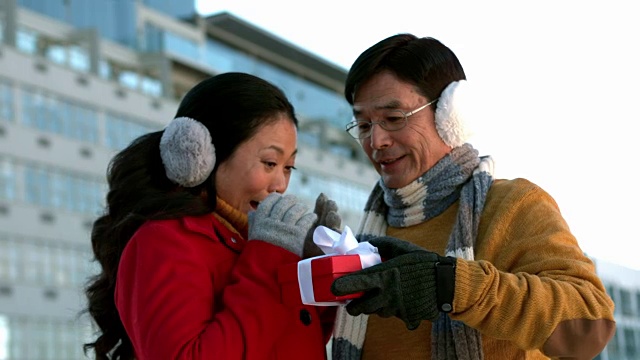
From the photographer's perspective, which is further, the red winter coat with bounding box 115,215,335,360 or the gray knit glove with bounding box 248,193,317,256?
the gray knit glove with bounding box 248,193,317,256

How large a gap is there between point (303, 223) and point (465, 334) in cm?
64

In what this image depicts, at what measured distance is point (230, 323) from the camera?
341 cm

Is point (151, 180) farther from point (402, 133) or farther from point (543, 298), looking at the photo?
point (543, 298)

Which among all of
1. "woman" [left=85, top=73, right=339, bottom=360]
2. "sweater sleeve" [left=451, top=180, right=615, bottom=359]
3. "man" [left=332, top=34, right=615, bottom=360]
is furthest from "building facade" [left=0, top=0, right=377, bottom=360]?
"sweater sleeve" [left=451, top=180, right=615, bottom=359]

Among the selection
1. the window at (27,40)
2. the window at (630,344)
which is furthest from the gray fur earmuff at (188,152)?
the window at (27,40)

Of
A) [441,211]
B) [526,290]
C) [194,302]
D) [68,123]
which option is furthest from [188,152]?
[68,123]

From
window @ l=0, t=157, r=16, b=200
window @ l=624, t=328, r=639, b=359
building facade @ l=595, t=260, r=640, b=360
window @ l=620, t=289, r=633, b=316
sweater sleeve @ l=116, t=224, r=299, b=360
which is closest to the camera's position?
sweater sleeve @ l=116, t=224, r=299, b=360

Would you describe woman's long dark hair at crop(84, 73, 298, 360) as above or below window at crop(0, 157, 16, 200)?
above

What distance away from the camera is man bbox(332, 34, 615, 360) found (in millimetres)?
3037

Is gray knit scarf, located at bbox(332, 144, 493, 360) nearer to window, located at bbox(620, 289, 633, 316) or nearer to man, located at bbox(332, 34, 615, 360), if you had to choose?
man, located at bbox(332, 34, 615, 360)

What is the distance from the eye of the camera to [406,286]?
2992 millimetres

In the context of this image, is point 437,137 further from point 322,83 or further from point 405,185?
point 322,83

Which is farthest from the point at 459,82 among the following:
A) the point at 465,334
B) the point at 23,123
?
the point at 23,123

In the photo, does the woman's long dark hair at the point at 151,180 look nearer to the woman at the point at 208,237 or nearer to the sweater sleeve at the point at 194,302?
the woman at the point at 208,237
